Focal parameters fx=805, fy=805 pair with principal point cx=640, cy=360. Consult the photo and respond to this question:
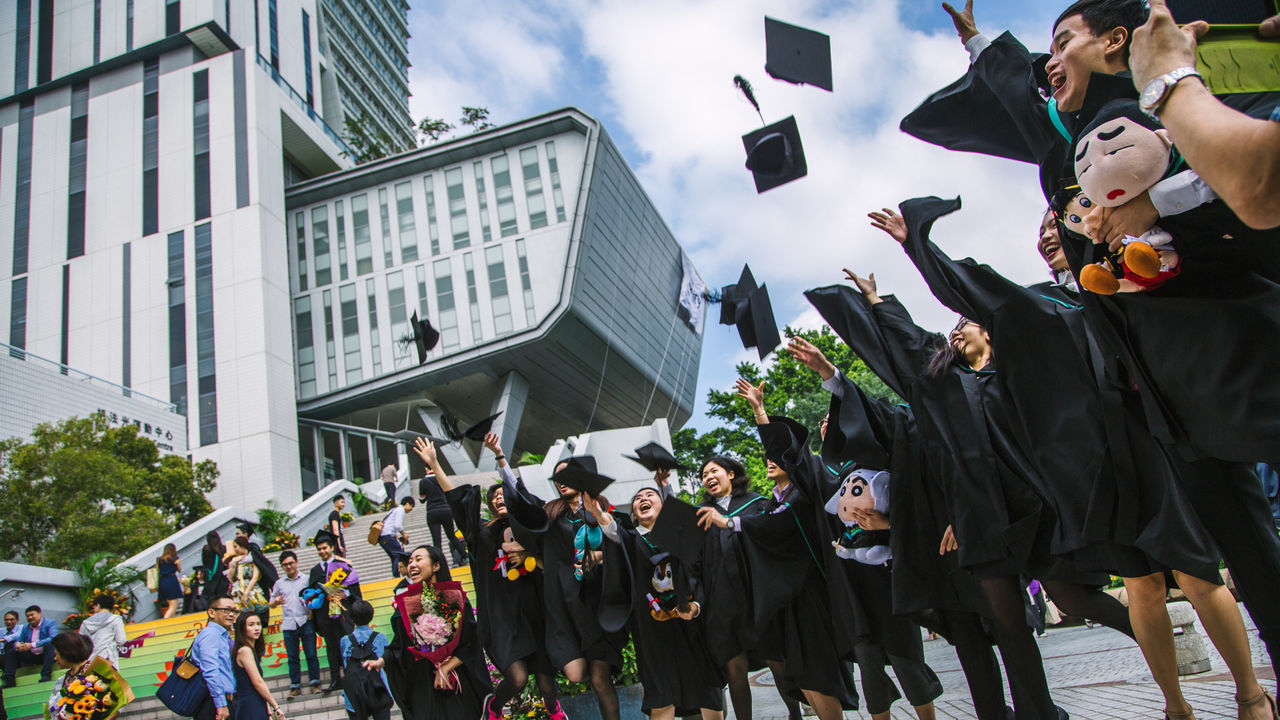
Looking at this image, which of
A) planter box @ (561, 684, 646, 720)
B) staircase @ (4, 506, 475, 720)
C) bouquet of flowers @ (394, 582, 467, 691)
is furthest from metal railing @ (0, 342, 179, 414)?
planter box @ (561, 684, 646, 720)

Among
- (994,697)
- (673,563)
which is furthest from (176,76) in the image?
(994,697)

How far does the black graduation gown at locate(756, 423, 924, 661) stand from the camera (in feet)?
13.3

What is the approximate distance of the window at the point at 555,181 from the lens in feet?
109

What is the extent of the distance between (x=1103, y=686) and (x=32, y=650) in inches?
453

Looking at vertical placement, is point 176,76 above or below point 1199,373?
above

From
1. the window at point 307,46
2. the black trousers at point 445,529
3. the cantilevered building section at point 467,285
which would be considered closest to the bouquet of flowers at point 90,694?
the black trousers at point 445,529

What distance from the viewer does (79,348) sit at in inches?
1260

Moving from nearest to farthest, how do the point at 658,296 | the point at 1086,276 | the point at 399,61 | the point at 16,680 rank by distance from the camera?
the point at 1086,276 → the point at 16,680 → the point at 658,296 → the point at 399,61

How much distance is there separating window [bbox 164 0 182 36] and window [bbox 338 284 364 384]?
1411 centimetres

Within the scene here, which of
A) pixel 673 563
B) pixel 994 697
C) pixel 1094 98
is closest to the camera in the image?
pixel 1094 98

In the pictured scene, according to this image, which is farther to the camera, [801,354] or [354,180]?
[354,180]

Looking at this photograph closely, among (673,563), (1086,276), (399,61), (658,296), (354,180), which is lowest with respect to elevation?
(673,563)

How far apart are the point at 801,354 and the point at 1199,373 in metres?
2.07

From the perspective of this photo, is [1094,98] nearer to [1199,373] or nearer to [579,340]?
[1199,373]
